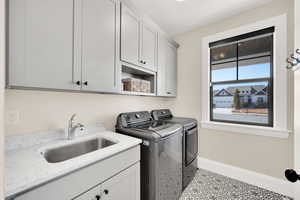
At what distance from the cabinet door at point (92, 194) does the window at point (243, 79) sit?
220cm

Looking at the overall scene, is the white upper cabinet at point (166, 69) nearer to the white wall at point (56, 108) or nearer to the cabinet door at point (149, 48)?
the cabinet door at point (149, 48)

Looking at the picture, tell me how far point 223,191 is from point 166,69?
2093 millimetres

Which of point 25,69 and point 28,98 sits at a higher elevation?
point 25,69

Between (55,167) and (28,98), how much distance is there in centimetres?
77

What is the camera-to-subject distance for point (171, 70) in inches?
102

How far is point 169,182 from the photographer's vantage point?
1537 mm

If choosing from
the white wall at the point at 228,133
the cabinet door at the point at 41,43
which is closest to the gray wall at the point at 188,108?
the white wall at the point at 228,133

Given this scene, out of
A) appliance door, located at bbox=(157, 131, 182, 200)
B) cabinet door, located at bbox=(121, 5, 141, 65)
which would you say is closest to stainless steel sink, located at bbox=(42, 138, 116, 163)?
appliance door, located at bbox=(157, 131, 182, 200)

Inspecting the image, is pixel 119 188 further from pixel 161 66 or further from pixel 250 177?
pixel 250 177

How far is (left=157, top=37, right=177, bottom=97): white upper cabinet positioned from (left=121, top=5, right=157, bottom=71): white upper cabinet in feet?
0.61

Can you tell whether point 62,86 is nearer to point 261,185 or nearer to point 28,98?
point 28,98

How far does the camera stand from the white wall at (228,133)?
1838 mm

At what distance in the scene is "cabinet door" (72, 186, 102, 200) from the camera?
87 cm

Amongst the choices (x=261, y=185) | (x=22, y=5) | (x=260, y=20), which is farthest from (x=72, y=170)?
(x=260, y=20)
